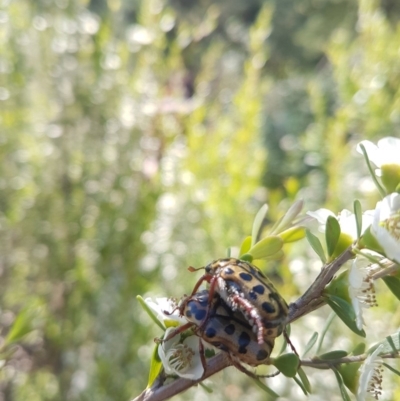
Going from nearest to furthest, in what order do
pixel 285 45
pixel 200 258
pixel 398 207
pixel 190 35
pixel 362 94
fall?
pixel 398 207 < pixel 200 258 < pixel 362 94 < pixel 190 35 < pixel 285 45

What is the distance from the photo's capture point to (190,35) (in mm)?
1098

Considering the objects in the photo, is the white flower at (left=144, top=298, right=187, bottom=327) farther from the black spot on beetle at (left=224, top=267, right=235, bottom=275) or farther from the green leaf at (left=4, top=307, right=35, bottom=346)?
the green leaf at (left=4, top=307, right=35, bottom=346)

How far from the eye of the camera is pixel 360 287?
0.25 metres

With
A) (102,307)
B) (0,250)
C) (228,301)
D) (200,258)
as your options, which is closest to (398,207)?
(228,301)

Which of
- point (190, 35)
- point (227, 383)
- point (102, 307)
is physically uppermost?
point (190, 35)

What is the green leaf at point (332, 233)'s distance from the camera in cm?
25

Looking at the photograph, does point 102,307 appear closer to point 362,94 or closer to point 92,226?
point 92,226

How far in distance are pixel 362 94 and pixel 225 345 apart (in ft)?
2.59

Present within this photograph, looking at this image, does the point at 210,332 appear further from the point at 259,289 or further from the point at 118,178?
the point at 118,178

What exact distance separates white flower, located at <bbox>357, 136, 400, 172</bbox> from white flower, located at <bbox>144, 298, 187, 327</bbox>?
0.46 ft

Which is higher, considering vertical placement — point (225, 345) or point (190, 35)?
point (190, 35)

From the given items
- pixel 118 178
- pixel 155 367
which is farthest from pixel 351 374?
pixel 118 178

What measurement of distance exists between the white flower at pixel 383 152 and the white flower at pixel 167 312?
0.14m

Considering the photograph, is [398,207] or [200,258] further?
[200,258]
